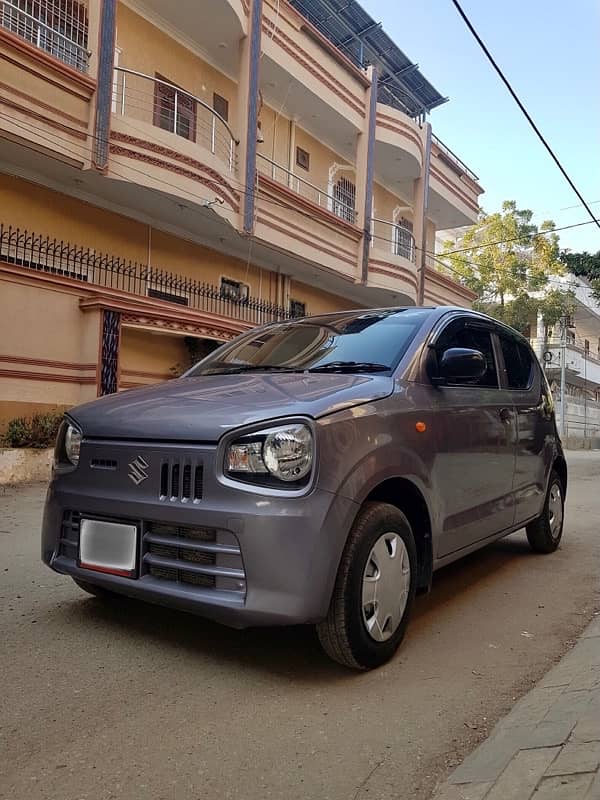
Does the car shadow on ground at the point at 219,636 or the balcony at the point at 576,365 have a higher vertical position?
the balcony at the point at 576,365

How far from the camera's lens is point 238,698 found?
268cm

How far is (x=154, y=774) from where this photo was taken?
2.13m

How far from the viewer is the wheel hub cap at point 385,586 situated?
2.91 meters

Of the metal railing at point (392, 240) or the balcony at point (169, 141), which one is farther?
the metal railing at point (392, 240)

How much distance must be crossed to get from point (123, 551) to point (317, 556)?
892mm

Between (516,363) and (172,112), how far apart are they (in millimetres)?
11298

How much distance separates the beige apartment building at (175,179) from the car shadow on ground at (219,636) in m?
6.72

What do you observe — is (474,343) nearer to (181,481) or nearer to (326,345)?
(326,345)

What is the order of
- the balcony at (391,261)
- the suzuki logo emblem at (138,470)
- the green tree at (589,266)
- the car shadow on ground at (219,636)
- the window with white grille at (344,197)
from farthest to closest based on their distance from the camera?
the green tree at (589,266), the window with white grille at (344,197), the balcony at (391,261), the car shadow on ground at (219,636), the suzuki logo emblem at (138,470)

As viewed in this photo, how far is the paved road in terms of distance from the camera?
6.97ft

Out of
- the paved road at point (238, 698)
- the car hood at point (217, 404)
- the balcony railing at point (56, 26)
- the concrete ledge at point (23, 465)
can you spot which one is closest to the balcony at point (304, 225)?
the balcony railing at point (56, 26)

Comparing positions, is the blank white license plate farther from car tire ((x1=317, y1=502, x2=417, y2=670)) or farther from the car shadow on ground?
car tire ((x1=317, y1=502, x2=417, y2=670))

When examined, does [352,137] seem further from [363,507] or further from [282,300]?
[363,507]

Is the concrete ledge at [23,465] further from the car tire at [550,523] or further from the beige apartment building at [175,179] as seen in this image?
the car tire at [550,523]
